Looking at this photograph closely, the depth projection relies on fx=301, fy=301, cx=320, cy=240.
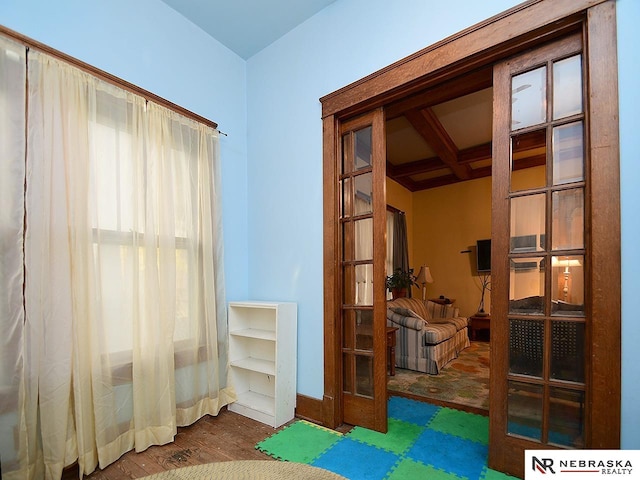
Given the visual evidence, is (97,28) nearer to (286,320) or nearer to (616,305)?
(286,320)

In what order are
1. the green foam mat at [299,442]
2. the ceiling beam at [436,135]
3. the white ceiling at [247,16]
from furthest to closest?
1. the ceiling beam at [436,135]
2. the white ceiling at [247,16]
3. the green foam mat at [299,442]

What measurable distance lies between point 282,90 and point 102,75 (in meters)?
1.38

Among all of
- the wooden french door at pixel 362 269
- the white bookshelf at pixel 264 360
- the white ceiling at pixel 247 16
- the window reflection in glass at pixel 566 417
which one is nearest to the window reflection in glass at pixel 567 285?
the window reflection in glass at pixel 566 417

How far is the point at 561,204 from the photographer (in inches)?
65.4

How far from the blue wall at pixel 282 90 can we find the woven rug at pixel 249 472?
82 centimetres

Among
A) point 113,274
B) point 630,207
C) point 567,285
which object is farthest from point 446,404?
point 113,274

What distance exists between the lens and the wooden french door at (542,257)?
5.20ft

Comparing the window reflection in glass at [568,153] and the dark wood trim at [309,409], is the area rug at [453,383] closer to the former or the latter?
the dark wood trim at [309,409]

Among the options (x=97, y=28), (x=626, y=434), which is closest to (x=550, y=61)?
(x=626, y=434)

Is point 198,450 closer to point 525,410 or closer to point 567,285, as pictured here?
point 525,410

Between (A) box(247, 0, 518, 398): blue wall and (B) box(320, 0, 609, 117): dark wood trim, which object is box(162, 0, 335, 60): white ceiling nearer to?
(A) box(247, 0, 518, 398): blue wall

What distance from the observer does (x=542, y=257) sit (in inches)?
66.9

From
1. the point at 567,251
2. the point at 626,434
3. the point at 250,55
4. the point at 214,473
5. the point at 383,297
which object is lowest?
the point at 214,473

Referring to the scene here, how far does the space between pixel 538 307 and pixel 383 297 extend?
3.05ft
